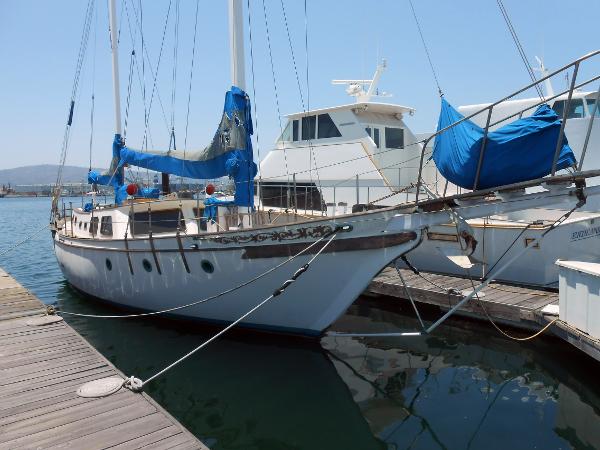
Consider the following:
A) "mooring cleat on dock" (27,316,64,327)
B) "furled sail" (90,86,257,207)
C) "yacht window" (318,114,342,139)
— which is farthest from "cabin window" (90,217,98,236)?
"yacht window" (318,114,342,139)

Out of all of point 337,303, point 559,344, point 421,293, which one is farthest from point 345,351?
point 559,344

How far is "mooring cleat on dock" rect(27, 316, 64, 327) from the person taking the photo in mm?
8742

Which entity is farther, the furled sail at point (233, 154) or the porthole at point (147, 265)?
the porthole at point (147, 265)

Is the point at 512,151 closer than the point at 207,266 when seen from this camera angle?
Yes

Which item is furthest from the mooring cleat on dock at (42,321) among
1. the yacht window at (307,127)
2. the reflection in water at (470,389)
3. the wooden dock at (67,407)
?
the yacht window at (307,127)

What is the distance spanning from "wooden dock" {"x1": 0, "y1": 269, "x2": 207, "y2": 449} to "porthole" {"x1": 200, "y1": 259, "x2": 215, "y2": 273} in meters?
2.48

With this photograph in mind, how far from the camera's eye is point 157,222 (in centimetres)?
1135

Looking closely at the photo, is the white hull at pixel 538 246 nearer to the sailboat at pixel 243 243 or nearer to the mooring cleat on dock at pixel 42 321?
the sailboat at pixel 243 243

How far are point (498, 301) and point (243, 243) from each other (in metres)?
5.49

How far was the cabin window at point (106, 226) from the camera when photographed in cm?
1195

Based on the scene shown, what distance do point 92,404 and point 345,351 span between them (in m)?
4.96

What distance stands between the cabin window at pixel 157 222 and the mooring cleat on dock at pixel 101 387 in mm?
4689

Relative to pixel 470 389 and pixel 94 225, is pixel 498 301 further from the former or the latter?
pixel 94 225

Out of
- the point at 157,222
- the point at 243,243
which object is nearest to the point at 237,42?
the point at 243,243
